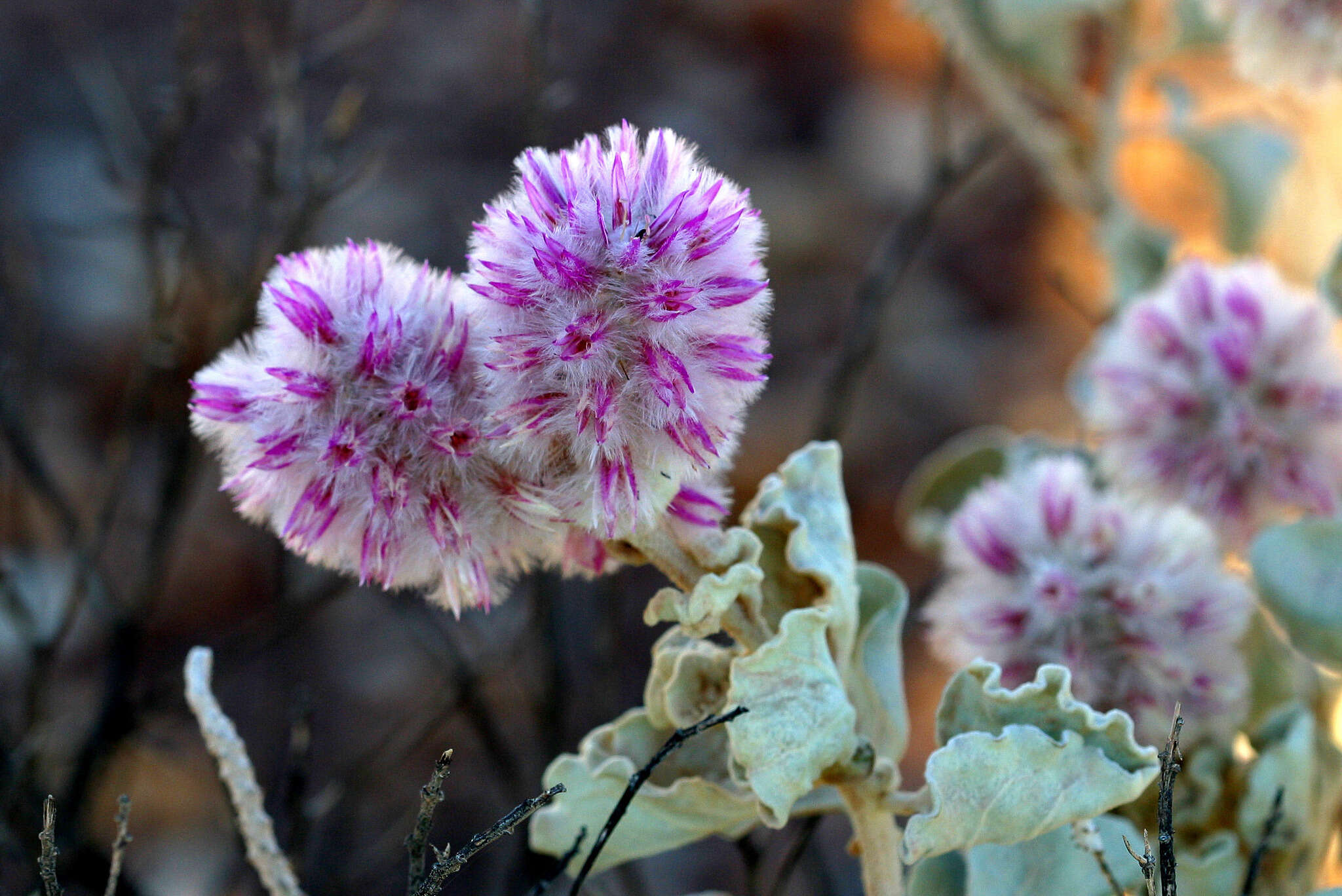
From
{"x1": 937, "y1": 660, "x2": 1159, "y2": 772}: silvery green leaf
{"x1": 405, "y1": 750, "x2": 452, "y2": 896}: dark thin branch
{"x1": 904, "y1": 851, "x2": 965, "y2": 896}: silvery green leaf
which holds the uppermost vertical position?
{"x1": 405, "y1": 750, "x2": 452, "y2": 896}: dark thin branch

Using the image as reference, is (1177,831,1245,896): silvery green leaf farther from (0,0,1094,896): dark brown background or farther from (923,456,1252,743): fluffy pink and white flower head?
(0,0,1094,896): dark brown background

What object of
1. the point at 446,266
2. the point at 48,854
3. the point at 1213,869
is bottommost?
the point at 1213,869

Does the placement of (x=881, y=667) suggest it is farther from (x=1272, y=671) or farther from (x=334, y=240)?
(x=334, y=240)

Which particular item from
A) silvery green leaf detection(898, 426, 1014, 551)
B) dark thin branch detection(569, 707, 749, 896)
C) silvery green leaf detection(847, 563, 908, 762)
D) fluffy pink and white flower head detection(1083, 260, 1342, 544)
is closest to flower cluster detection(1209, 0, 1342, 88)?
fluffy pink and white flower head detection(1083, 260, 1342, 544)

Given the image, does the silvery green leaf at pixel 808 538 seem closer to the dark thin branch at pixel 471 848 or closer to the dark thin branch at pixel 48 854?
the dark thin branch at pixel 471 848

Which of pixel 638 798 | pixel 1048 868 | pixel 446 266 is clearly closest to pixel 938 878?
pixel 1048 868
